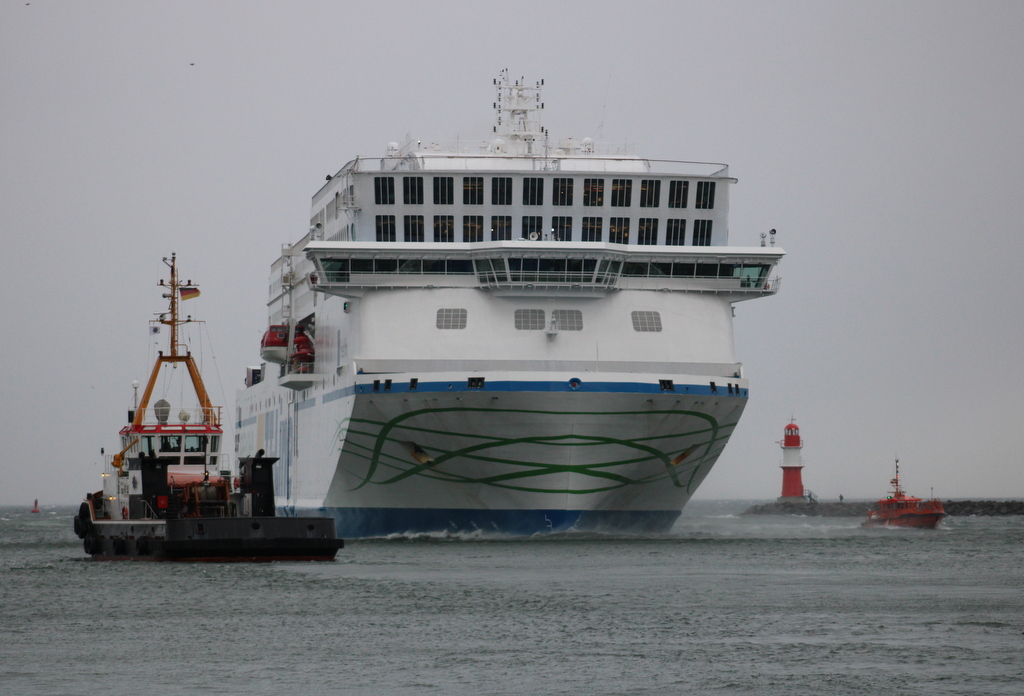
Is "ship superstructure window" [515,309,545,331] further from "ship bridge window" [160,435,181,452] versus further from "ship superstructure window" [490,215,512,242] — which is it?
"ship bridge window" [160,435,181,452]

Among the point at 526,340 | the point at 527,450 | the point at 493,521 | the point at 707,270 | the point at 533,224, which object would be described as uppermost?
the point at 533,224

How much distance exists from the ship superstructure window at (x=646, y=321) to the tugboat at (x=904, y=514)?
33203 millimetres

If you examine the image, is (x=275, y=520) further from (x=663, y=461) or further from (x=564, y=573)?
(x=663, y=461)

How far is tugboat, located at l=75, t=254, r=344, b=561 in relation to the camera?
146 feet

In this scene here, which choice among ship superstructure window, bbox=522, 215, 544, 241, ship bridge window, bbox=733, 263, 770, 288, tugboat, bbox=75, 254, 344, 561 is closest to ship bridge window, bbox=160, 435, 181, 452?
tugboat, bbox=75, 254, 344, 561

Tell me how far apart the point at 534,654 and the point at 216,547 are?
19142 millimetres

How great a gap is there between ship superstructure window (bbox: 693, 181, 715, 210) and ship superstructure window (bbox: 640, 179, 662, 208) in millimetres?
1534

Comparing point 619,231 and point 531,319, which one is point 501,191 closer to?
point 619,231

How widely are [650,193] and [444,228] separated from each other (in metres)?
7.50

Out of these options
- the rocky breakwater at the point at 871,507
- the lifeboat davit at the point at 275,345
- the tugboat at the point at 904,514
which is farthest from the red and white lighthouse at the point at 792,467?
the lifeboat davit at the point at 275,345

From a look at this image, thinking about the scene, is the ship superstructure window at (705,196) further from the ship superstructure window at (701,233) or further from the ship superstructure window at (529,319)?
the ship superstructure window at (529,319)

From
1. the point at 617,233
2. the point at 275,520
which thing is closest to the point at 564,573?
the point at 275,520

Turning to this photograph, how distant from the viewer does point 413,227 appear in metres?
56.5

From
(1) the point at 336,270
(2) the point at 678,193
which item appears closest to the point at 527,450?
(1) the point at 336,270
